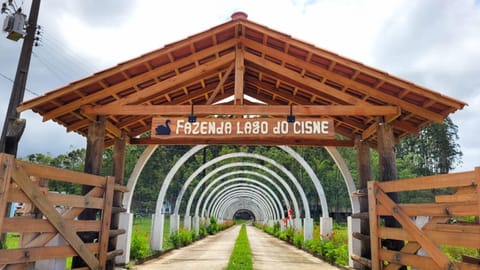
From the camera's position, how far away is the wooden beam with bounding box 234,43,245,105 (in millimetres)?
6322

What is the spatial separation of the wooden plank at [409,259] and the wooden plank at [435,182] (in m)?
0.86

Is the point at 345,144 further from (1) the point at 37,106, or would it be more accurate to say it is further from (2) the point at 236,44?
(1) the point at 37,106

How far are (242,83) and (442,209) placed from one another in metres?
3.66

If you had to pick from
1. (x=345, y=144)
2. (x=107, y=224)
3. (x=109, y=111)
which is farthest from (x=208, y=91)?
(x=107, y=224)

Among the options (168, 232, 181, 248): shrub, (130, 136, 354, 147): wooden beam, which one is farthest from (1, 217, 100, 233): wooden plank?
(168, 232, 181, 248): shrub

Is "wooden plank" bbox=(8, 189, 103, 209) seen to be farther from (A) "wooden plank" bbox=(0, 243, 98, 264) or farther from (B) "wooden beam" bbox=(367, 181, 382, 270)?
(B) "wooden beam" bbox=(367, 181, 382, 270)

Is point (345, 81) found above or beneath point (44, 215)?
above

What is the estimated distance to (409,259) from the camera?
468 centimetres

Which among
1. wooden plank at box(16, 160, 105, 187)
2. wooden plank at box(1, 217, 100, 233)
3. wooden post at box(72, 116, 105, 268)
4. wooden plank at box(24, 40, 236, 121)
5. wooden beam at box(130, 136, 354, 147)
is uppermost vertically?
wooden plank at box(24, 40, 236, 121)

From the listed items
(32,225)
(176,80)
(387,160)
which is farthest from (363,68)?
(32,225)

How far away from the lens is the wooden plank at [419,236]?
4008 millimetres

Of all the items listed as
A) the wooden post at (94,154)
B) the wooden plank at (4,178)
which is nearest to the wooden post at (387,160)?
the wooden post at (94,154)

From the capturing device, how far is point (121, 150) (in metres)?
8.11

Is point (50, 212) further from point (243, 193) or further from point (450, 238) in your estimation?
point (243, 193)
